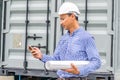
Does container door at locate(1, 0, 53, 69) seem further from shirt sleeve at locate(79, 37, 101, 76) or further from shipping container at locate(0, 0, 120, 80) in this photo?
shirt sleeve at locate(79, 37, 101, 76)

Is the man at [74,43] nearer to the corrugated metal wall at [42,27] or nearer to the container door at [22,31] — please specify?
the corrugated metal wall at [42,27]

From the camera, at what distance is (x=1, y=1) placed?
770 centimetres

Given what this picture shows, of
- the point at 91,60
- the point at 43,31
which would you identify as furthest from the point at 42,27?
the point at 91,60

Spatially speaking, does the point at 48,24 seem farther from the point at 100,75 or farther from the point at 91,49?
the point at 91,49

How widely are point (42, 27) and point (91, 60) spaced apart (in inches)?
131

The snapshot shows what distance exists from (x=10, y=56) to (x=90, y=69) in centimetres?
386

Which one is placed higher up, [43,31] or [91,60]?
[43,31]

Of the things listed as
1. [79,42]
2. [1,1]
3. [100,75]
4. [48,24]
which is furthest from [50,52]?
[79,42]

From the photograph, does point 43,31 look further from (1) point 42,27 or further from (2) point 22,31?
(2) point 22,31

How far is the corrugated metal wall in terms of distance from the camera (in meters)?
6.67

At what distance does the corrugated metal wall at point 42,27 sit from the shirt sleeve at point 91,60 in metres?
2.52

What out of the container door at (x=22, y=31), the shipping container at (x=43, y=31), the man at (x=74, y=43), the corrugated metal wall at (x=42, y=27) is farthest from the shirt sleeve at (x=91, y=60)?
the container door at (x=22, y=31)

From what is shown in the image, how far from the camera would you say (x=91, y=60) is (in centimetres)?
403

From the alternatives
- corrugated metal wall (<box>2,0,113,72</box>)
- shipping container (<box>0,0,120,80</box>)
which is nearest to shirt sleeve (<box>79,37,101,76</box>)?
shipping container (<box>0,0,120,80</box>)
